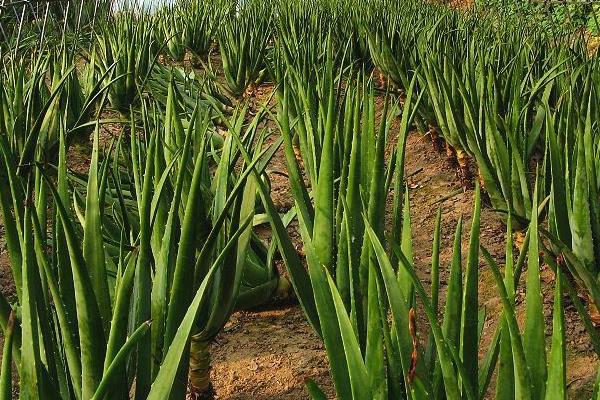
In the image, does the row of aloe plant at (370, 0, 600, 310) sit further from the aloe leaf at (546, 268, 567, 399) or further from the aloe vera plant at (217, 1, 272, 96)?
the aloe vera plant at (217, 1, 272, 96)

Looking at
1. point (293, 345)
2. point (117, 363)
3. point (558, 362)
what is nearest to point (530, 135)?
point (293, 345)

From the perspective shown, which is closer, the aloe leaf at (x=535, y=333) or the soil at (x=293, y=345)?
the aloe leaf at (x=535, y=333)

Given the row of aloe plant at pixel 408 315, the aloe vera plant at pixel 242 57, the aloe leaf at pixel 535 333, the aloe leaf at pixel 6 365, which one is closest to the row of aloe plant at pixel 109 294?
the aloe leaf at pixel 6 365

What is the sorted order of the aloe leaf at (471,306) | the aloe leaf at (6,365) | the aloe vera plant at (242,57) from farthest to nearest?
the aloe vera plant at (242,57), the aloe leaf at (471,306), the aloe leaf at (6,365)

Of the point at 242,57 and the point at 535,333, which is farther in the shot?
the point at 242,57

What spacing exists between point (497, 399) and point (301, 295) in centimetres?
30

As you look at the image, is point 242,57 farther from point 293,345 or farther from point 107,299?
point 107,299

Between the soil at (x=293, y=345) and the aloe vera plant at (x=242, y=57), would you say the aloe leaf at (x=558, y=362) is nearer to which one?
the soil at (x=293, y=345)

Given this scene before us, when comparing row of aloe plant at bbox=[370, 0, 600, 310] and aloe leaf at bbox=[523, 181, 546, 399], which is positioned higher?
row of aloe plant at bbox=[370, 0, 600, 310]

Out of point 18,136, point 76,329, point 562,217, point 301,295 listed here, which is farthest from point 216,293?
point 18,136

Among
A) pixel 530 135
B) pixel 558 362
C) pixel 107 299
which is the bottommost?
pixel 558 362

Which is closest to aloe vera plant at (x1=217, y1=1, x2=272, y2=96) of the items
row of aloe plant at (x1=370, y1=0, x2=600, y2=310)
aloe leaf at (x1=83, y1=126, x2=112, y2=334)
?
row of aloe plant at (x1=370, y1=0, x2=600, y2=310)

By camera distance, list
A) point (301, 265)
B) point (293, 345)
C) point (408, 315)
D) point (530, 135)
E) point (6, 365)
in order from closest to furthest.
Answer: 1. point (6, 365)
2. point (408, 315)
3. point (301, 265)
4. point (293, 345)
5. point (530, 135)

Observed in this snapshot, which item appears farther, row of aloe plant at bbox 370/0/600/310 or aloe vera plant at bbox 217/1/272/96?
aloe vera plant at bbox 217/1/272/96
